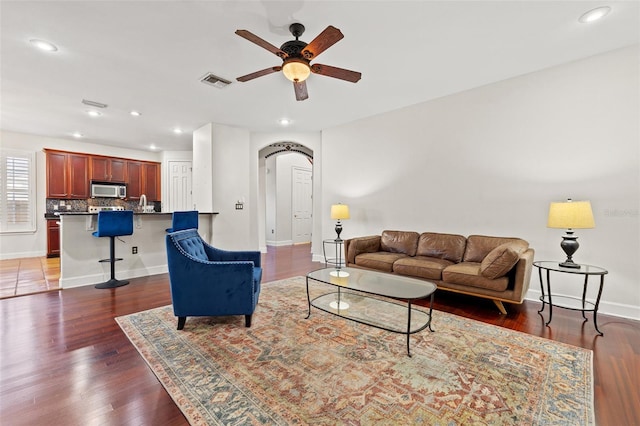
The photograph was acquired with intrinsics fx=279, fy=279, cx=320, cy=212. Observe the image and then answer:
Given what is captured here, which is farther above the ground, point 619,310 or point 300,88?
point 300,88

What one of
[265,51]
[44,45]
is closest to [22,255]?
[44,45]

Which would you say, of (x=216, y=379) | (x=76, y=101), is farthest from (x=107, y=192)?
(x=216, y=379)

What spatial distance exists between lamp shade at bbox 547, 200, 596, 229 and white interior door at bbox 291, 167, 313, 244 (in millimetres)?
6906

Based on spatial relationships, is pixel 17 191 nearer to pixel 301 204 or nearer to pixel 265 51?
pixel 301 204

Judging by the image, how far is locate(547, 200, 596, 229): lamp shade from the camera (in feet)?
8.91

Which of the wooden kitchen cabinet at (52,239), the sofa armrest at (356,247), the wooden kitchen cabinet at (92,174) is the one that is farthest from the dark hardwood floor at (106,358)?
the wooden kitchen cabinet at (92,174)

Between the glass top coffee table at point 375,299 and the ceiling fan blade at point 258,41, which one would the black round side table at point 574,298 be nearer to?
the glass top coffee table at point 375,299

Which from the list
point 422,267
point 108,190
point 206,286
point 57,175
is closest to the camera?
point 206,286

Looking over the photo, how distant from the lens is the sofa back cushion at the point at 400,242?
4402 millimetres

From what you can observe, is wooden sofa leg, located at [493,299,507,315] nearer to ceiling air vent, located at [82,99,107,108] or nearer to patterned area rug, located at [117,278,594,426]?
patterned area rug, located at [117,278,594,426]

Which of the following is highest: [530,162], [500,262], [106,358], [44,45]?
[44,45]

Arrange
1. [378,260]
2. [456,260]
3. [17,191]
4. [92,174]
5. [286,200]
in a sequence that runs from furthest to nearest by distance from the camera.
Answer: [286,200], [92,174], [17,191], [378,260], [456,260]

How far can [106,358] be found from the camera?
2182 millimetres

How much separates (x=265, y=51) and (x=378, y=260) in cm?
299
